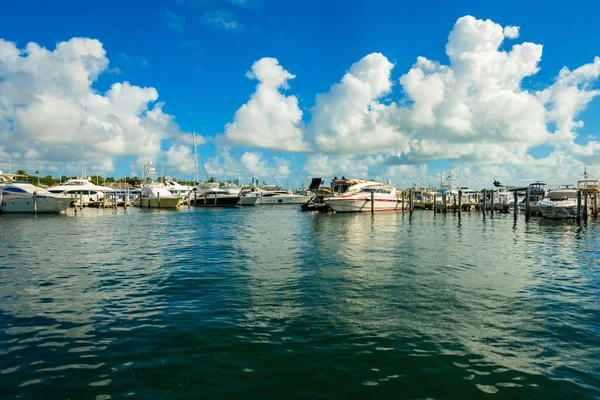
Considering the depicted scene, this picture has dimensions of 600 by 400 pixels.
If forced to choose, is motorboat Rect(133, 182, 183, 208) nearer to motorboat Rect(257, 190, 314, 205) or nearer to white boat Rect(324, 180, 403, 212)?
motorboat Rect(257, 190, 314, 205)

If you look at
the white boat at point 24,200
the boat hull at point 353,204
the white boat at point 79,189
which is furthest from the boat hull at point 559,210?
the white boat at point 79,189

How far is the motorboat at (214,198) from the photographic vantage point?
10444cm

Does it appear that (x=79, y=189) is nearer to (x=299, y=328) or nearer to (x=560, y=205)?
(x=299, y=328)

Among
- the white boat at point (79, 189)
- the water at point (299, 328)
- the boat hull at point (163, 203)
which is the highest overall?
the white boat at point (79, 189)

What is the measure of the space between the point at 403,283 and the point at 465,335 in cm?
598

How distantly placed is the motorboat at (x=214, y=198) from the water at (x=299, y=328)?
82.5 meters

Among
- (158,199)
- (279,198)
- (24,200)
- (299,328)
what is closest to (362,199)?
(158,199)

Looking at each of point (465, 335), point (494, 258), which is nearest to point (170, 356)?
point (465, 335)

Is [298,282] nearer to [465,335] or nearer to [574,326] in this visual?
[465,335]

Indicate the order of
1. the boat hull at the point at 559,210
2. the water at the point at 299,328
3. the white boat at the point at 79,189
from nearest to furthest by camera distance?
the water at the point at 299,328 → the boat hull at the point at 559,210 → the white boat at the point at 79,189

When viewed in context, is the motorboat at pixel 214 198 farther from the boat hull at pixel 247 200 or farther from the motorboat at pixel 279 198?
the motorboat at pixel 279 198

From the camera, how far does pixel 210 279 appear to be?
17.3 m

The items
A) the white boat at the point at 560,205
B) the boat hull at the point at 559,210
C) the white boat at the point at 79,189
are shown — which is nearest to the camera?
the boat hull at the point at 559,210

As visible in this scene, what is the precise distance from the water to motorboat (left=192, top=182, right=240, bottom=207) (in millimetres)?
82461
